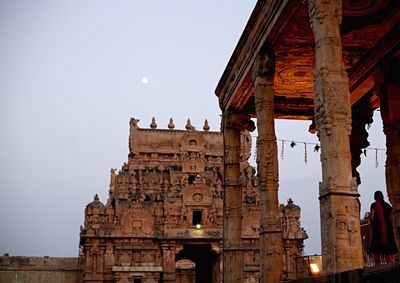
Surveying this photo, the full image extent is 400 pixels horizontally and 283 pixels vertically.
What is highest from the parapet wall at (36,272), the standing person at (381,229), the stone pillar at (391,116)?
the stone pillar at (391,116)

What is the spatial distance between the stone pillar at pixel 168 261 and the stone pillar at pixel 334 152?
98.9ft

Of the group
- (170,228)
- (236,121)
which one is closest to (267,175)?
(236,121)

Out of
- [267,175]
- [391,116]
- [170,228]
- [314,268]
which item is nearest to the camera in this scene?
[267,175]

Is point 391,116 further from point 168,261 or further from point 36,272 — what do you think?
point 36,272

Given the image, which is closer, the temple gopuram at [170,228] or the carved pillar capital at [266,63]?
the carved pillar capital at [266,63]

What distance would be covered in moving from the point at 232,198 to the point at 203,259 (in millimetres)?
26412

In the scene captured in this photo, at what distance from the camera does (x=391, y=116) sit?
14117mm

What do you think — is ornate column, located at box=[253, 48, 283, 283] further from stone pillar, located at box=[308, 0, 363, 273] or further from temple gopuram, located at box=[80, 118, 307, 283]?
temple gopuram, located at box=[80, 118, 307, 283]

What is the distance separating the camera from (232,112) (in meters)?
17.5

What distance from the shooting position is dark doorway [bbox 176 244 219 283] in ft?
126

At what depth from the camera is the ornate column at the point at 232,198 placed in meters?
15.9

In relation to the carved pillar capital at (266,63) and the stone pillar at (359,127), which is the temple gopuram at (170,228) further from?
the carved pillar capital at (266,63)

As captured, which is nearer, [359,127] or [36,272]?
[359,127]

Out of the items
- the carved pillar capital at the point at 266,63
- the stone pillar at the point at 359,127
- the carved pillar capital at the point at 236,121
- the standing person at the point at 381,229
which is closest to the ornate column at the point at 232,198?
the carved pillar capital at the point at 236,121
